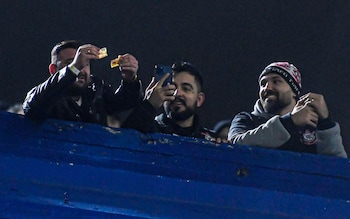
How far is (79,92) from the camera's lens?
8.77 ft

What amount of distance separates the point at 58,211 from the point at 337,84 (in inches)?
109

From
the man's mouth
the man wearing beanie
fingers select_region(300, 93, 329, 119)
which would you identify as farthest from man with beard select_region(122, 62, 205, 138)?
fingers select_region(300, 93, 329, 119)

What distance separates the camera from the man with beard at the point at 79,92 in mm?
2217

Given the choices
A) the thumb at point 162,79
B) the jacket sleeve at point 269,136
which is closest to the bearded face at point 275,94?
the jacket sleeve at point 269,136

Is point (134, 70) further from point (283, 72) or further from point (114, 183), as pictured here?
point (283, 72)

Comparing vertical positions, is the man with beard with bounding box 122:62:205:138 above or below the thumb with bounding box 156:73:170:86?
above

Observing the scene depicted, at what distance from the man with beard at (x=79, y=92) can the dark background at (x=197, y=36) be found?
1.64m

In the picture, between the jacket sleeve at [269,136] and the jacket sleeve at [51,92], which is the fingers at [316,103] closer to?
the jacket sleeve at [269,136]

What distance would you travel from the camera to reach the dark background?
4.43 meters

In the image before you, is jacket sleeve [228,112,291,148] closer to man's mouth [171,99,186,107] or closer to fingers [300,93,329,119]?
fingers [300,93,329,119]

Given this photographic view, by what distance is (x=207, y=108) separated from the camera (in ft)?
15.3

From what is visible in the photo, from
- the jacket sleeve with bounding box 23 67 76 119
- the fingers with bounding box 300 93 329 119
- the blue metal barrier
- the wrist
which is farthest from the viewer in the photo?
the wrist

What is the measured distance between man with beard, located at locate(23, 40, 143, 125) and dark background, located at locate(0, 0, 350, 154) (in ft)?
5.38

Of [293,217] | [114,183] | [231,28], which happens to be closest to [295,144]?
[293,217]
